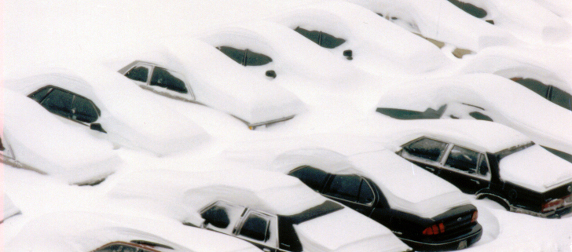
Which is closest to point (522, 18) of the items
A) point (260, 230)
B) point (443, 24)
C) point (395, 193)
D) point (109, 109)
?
point (443, 24)

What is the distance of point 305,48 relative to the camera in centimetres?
1149

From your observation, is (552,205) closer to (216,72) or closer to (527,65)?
(527,65)

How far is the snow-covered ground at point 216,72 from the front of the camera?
23.0 feet

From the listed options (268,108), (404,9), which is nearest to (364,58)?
(404,9)

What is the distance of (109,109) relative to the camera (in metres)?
8.55

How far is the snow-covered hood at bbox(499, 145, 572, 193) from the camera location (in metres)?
7.52

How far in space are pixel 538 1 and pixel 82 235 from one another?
16271mm

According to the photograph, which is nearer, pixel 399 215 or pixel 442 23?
pixel 399 215

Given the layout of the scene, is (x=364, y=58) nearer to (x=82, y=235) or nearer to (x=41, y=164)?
(x=41, y=164)

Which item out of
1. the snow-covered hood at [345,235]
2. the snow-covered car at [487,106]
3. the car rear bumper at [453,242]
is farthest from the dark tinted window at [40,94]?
the car rear bumper at [453,242]

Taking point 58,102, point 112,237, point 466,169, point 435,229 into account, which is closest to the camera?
point 112,237

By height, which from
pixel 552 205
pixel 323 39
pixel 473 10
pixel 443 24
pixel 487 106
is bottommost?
pixel 552 205

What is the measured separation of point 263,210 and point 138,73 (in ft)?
16.2

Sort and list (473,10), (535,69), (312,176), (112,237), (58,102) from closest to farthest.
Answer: (112,237) → (312,176) → (58,102) → (535,69) → (473,10)
